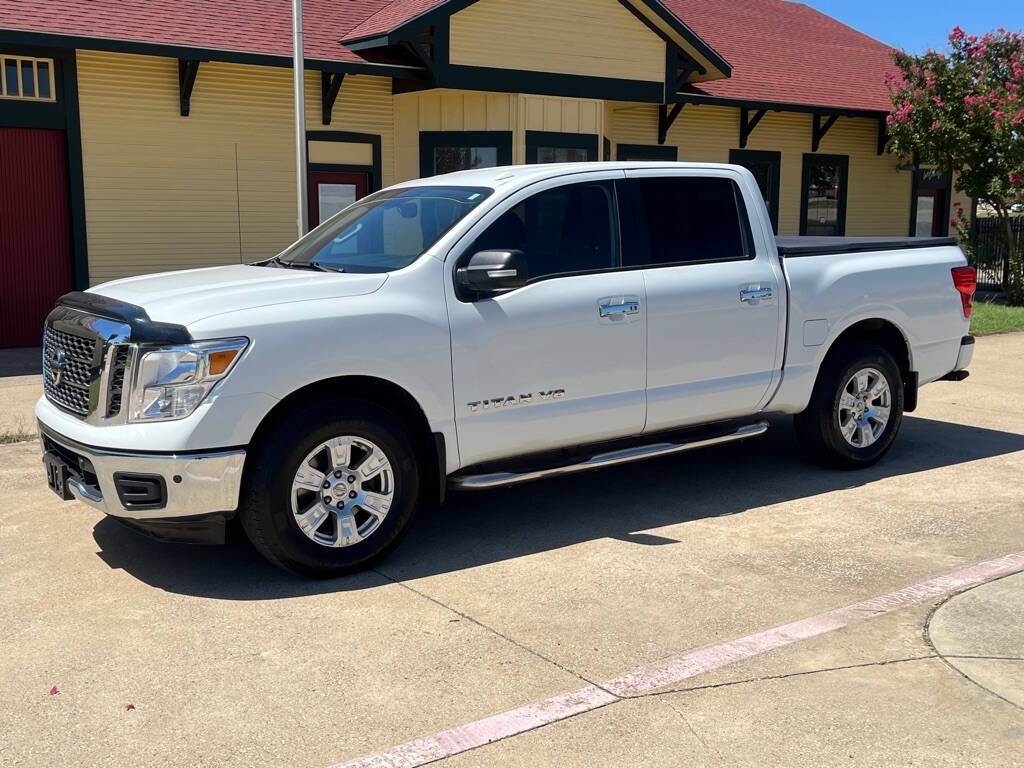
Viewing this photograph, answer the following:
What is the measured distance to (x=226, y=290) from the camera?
520 centimetres

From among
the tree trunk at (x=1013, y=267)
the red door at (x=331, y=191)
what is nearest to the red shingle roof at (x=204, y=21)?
the red door at (x=331, y=191)

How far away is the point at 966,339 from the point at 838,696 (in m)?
4.54

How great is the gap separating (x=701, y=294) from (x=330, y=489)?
250cm

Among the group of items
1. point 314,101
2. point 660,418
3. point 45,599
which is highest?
point 314,101

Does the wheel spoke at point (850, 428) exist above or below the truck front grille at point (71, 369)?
below

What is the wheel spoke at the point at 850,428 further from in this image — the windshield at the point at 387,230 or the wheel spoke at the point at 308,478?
the wheel spoke at the point at 308,478

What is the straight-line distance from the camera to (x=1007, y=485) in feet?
22.7

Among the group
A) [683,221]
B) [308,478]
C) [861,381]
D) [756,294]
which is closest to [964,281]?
[861,381]

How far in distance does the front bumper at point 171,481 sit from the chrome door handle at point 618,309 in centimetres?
211

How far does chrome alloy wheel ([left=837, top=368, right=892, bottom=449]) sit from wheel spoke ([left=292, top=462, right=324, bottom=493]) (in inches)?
144

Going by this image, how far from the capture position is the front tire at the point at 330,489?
16.2 feet

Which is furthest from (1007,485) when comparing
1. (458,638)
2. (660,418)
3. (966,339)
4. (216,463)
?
(216,463)

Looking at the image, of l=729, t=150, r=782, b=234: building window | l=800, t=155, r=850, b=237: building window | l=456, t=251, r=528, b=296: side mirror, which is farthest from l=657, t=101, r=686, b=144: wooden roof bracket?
l=456, t=251, r=528, b=296: side mirror

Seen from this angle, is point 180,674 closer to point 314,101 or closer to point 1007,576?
point 1007,576
